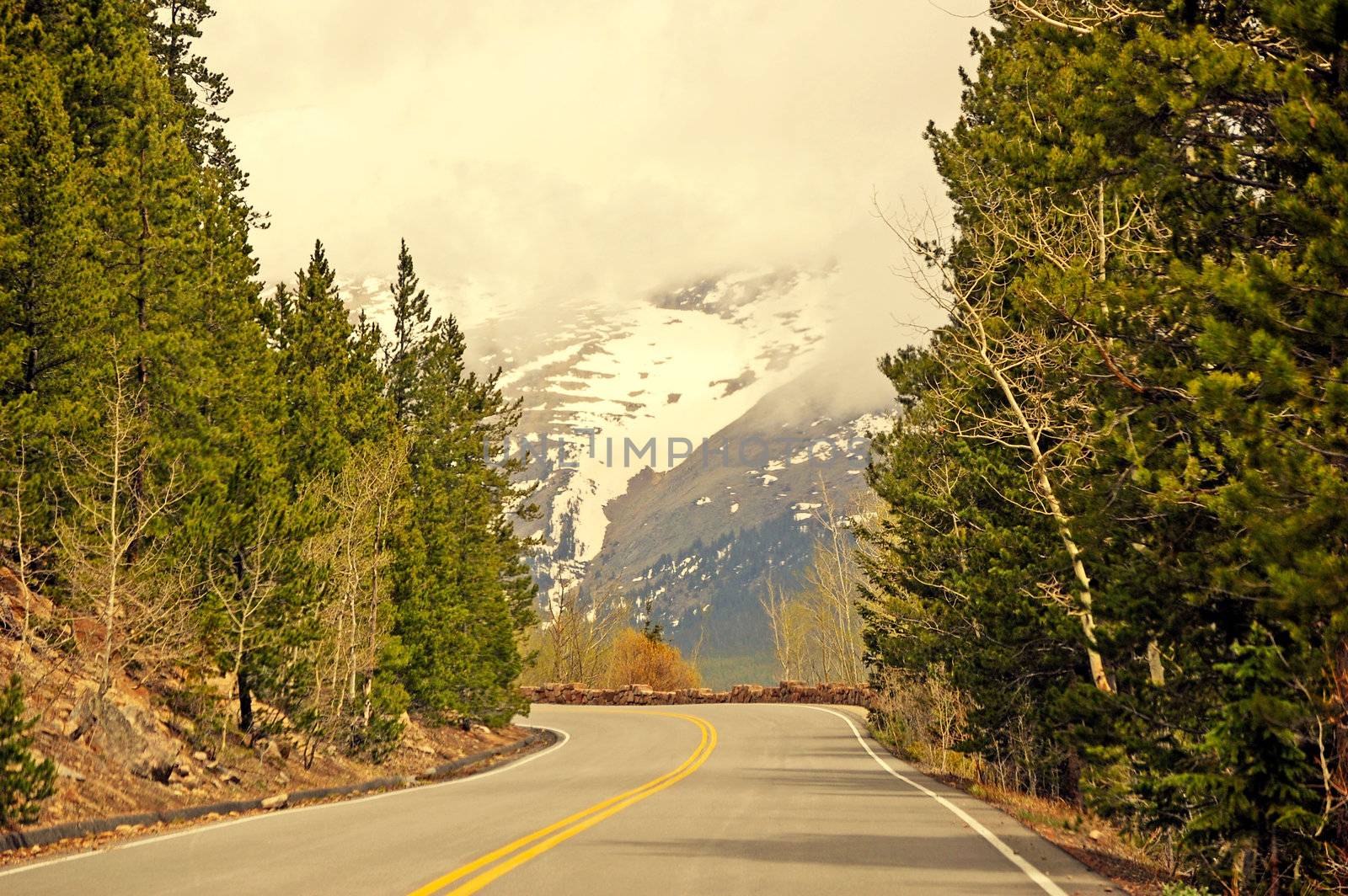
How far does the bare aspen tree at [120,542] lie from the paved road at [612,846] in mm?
4079

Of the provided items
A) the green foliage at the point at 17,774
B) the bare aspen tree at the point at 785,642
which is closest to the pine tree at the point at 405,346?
the green foliage at the point at 17,774

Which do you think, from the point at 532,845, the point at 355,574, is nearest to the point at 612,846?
the point at 532,845

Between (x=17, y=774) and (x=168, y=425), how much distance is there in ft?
33.4

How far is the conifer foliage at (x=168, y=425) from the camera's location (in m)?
18.0

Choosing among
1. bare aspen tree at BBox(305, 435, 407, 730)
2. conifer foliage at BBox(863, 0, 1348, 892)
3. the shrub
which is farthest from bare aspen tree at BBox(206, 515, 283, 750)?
the shrub

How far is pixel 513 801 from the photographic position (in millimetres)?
16281

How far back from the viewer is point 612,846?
10.8m

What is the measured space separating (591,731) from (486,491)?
9394mm

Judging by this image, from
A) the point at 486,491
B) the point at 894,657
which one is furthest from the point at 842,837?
the point at 486,491

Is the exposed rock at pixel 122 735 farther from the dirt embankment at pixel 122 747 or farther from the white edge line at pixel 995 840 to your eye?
the white edge line at pixel 995 840

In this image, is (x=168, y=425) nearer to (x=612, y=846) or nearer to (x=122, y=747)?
(x=122, y=747)

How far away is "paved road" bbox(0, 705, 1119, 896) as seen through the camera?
8594 millimetres

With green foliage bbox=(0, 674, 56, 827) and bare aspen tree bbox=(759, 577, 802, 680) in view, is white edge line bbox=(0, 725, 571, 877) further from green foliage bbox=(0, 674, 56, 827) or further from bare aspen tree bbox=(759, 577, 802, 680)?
bare aspen tree bbox=(759, 577, 802, 680)

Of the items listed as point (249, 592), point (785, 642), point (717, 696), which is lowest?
point (717, 696)
